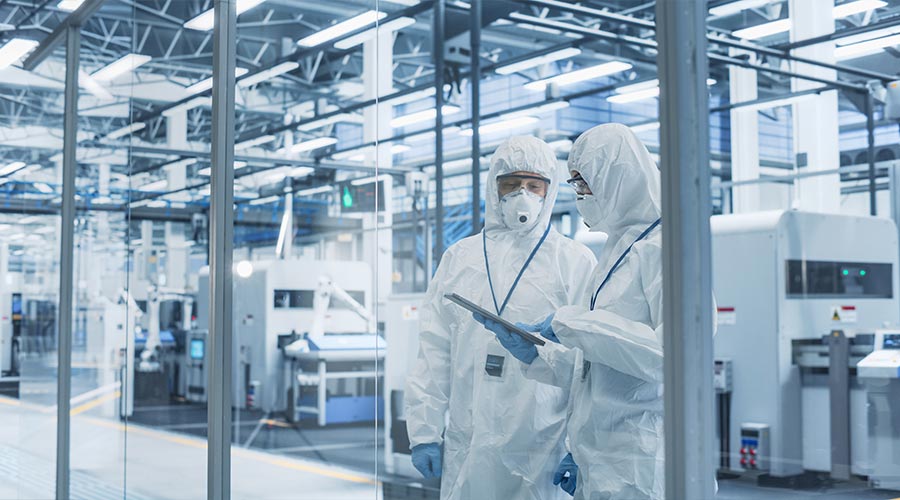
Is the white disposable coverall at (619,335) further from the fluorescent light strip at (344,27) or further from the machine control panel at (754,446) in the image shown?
the machine control panel at (754,446)

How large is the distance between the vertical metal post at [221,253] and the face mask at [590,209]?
1.39 metres

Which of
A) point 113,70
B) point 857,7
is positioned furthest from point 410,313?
point 857,7

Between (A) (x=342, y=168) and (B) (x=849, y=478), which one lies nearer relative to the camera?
(B) (x=849, y=478)

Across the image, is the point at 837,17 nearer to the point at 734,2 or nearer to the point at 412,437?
the point at 734,2

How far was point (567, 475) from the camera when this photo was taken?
247 centimetres

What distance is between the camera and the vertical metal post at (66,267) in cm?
443

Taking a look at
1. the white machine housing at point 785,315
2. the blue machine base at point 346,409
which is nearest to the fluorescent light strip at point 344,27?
the white machine housing at point 785,315

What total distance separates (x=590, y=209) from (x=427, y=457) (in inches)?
35.2

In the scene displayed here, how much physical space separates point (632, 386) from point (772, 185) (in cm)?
946

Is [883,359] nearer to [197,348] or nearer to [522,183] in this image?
[522,183]

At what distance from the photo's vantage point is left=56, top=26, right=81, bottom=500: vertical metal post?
443 cm

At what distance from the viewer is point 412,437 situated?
8.63 feet

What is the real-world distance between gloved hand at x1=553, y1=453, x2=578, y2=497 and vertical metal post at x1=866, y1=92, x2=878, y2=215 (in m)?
5.87

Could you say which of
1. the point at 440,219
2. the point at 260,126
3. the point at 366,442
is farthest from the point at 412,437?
the point at 260,126
